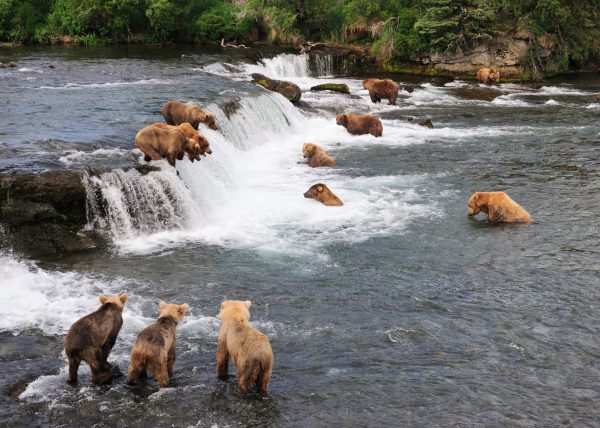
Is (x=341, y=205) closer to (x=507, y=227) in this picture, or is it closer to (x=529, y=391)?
(x=507, y=227)

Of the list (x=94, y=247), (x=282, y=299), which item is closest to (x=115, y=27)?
(x=94, y=247)

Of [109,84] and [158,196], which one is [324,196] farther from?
[109,84]

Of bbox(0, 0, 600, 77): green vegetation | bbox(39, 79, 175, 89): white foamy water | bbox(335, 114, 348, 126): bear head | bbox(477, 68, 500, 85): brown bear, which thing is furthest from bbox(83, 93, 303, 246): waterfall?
bbox(0, 0, 600, 77): green vegetation

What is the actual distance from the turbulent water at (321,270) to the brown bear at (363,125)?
291 millimetres

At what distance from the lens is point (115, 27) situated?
4116 cm

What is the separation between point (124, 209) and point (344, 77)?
2437 cm

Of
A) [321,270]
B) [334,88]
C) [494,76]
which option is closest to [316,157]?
[321,270]

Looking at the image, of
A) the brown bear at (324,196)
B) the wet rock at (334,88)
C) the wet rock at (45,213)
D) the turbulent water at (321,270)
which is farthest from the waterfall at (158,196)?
the wet rock at (334,88)

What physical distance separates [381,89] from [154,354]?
20.6 meters

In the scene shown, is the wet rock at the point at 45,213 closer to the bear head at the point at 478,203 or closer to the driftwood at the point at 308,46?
the bear head at the point at 478,203

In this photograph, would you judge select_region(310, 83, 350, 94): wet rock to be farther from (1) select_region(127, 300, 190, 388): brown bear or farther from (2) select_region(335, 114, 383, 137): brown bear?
(1) select_region(127, 300, 190, 388): brown bear

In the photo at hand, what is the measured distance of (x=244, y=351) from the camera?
7176mm

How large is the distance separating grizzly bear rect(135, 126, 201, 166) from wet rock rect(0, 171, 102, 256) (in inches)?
65.8

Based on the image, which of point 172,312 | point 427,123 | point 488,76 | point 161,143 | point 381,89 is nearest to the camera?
point 172,312
